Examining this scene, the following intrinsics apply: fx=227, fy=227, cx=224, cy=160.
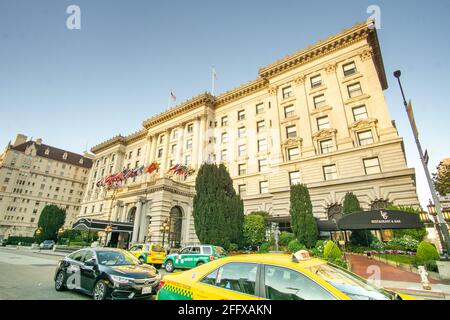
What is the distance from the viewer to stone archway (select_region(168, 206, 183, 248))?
28453mm

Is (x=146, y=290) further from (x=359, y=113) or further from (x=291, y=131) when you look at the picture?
(x=359, y=113)

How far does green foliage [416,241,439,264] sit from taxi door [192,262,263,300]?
1446 centimetres

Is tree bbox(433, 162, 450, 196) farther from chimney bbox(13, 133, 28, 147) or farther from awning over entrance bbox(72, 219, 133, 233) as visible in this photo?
chimney bbox(13, 133, 28, 147)

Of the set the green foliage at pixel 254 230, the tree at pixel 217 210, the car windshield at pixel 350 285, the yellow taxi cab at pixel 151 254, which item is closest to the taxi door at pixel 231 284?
the car windshield at pixel 350 285

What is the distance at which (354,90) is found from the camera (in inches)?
1027

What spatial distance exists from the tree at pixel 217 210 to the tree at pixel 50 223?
40932 mm

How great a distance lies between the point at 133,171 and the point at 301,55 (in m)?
29.3

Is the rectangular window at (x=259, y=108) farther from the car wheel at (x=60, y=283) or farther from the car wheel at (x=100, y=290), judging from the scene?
the car wheel at (x=100, y=290)

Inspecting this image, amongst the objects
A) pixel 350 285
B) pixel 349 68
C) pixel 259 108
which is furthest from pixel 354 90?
pixel 350 285

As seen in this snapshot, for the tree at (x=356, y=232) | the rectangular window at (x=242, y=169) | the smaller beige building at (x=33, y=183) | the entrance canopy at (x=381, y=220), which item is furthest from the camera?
the smaller beige building at (x=33, y=183)

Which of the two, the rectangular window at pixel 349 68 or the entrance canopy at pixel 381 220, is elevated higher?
the rectangular window at pixel 349 68

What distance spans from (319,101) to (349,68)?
16.5 feet

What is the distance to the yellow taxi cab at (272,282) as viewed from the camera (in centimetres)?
321
